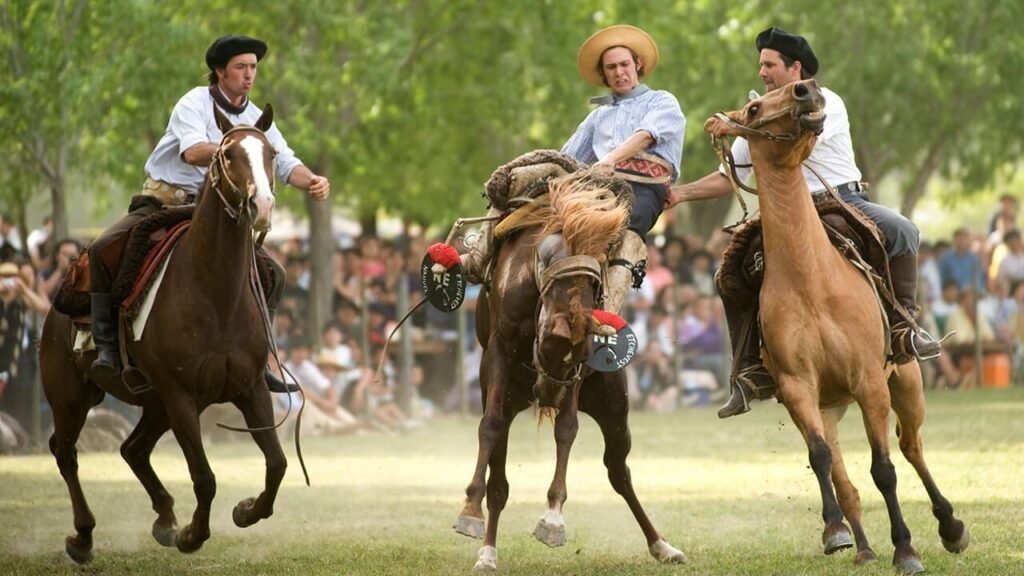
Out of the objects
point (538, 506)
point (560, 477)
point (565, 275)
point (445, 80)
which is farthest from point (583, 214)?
point (445, 80)

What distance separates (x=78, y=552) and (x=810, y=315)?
15.5 ft

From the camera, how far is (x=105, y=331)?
10.8m

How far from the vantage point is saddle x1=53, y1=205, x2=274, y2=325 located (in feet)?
35.0

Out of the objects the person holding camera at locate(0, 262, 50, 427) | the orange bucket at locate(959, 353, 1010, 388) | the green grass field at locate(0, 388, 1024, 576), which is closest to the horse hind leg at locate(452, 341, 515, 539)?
the green grass field at locate(0, 388, 1024, 576)

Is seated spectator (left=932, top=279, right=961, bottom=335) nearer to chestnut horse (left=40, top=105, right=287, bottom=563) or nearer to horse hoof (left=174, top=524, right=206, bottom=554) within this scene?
chestnut horse (left=40, top=105, right=287, bottom=563)

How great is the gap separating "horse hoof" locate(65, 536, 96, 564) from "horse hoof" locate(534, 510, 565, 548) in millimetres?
3234

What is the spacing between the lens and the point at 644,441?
62.4 feet

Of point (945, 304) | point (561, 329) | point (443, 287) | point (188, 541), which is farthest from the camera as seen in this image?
point (945, 304)

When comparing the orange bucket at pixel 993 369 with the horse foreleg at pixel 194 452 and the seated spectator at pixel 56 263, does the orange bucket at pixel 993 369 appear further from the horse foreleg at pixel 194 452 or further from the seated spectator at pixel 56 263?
the horse foreleg at pixel 194 452

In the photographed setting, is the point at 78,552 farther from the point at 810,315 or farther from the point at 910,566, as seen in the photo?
the point at 910,566

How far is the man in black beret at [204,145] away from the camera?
35.4 ft

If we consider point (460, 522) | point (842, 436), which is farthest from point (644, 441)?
point (460, 522)

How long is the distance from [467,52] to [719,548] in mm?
16341

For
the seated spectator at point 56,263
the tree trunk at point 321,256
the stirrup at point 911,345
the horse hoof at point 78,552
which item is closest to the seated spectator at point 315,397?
the tree trunk at point 321,256
